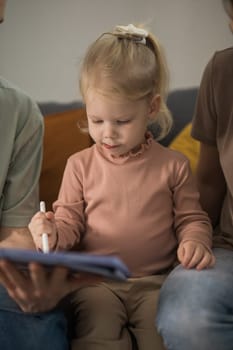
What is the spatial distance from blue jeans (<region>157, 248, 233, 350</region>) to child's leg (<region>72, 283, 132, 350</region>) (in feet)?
0.33

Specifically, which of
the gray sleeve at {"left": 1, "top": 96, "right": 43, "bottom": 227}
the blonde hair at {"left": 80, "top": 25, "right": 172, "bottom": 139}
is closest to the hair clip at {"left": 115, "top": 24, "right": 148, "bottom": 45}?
the blonde hair at {"left": 80, "top": 25, "right": 172, "bottom": 139}

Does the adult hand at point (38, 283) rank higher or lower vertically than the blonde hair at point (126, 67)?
lower

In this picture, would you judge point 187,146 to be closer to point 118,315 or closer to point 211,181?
point 211,181

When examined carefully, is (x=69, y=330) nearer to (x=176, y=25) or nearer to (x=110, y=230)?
(x=110, y=230)

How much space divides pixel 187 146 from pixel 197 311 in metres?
0.61

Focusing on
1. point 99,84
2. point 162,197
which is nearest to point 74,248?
point 162,197

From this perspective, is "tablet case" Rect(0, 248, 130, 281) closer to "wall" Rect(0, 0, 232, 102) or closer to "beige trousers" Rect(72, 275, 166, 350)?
"beige trousers" Rect(72, 275, 166, 350)

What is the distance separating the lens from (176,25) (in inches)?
70.1

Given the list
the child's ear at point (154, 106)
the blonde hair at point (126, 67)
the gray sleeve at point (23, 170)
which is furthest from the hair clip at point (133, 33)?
the gray sleeve at point (23, 170)

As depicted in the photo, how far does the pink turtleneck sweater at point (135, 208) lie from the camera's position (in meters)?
1.24

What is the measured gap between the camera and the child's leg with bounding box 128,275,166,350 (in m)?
1.15

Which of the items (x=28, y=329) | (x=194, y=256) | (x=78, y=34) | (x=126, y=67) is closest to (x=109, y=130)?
(x=126, y=67)

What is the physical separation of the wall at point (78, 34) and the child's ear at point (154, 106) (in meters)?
0.56

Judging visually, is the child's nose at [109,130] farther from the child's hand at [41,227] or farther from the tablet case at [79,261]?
the tablet case at [79,261]
